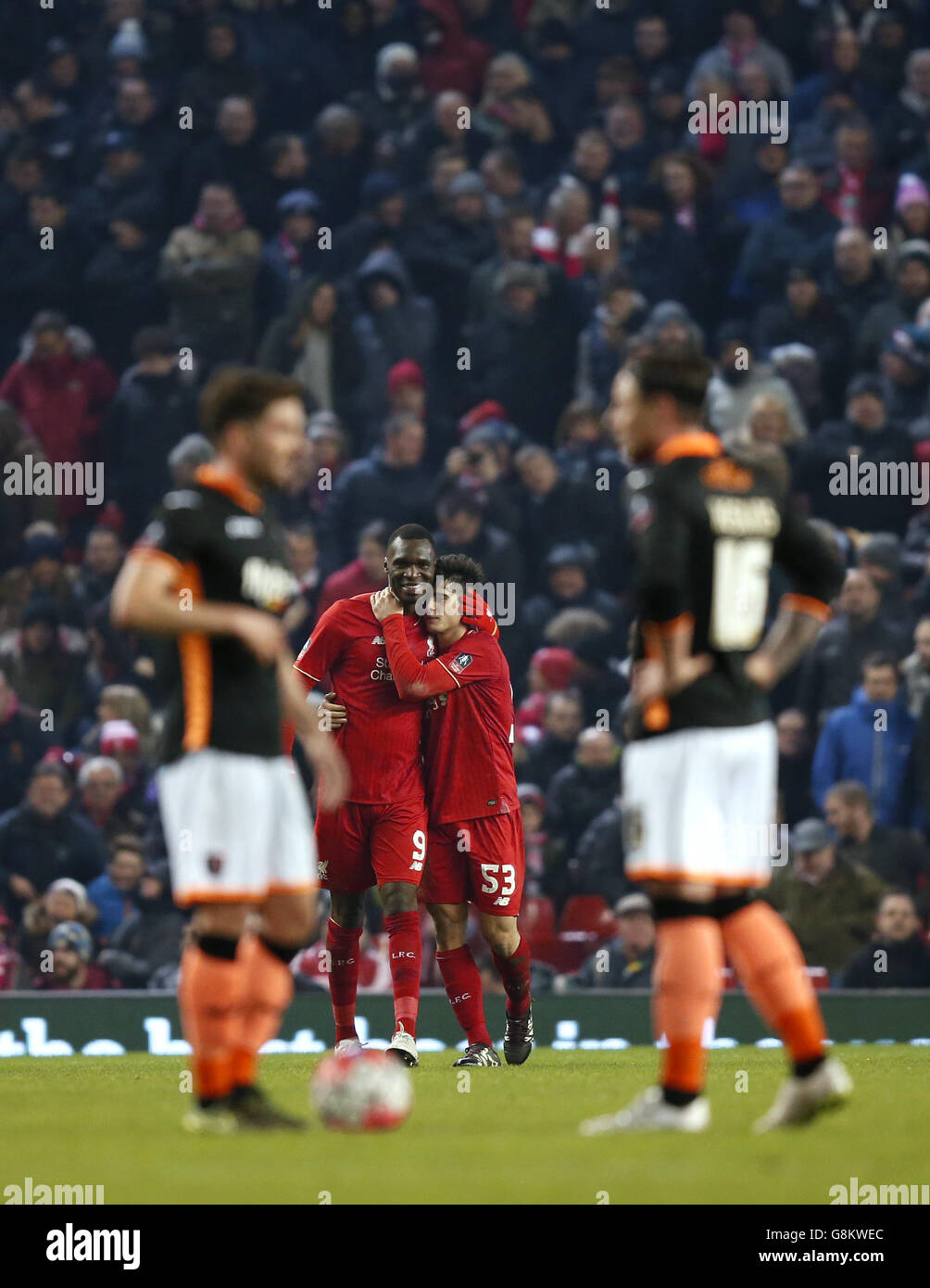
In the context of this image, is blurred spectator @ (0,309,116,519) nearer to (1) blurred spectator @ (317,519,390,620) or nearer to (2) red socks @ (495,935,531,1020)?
(1) blurred spectator @ (317,519,390,620)

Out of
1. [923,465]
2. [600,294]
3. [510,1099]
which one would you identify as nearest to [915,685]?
[923,465]

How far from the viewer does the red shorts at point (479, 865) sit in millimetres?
10109

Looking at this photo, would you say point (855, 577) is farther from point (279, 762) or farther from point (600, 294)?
point (279, 762)

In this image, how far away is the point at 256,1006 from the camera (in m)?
A: 6.21

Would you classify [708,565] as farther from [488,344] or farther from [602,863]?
[488,344]

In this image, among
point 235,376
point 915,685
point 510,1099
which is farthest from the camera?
point 915,685

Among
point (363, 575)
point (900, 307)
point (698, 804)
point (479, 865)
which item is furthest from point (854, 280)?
point (698, 804)

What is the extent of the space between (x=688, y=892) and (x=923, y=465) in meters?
9.32

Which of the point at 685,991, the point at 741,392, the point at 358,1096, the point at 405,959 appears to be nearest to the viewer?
the point at 685,991

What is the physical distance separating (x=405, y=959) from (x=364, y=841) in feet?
1.90

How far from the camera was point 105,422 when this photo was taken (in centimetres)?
1631

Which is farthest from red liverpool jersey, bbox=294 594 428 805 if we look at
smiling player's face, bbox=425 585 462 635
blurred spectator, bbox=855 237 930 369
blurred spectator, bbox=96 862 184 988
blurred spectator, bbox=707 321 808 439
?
blurred spectator, bbox=855 237 930 369

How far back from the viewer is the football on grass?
632 centimetres

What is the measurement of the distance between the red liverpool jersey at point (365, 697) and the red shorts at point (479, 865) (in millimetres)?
315
